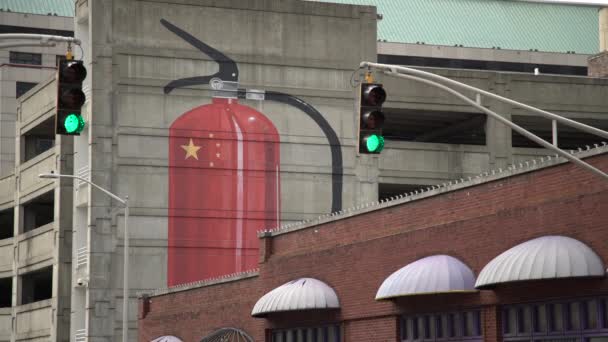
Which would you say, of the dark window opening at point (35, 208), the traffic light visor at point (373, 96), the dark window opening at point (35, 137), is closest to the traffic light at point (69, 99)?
the traffic light visor at point (373, 96)

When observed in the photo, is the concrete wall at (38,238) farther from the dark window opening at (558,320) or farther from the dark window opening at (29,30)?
the dark window opening at (558,320)

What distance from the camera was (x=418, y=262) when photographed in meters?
35.7

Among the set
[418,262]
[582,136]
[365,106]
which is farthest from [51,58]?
[365,106]

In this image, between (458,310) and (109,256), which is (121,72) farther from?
(458,310)

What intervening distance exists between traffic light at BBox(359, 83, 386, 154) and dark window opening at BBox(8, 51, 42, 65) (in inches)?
3016

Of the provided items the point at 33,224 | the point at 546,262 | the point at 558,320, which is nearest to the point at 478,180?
the point at 558,320

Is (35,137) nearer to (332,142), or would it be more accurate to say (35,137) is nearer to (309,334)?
(332,142)

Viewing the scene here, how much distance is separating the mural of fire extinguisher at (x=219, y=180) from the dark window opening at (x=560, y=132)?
45.1 feet

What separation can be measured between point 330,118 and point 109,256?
1339 cm

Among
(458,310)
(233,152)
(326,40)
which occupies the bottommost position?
(458,310)

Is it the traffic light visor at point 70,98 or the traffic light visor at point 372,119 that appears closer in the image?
the traffic light visor at point 70,98

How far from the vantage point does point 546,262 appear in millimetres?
30078

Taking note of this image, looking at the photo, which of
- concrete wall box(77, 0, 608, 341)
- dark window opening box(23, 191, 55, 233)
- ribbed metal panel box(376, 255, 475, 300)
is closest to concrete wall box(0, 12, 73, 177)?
dark window opening box(23, 191, 55, 233)

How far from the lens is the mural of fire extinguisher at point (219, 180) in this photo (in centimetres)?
6544
